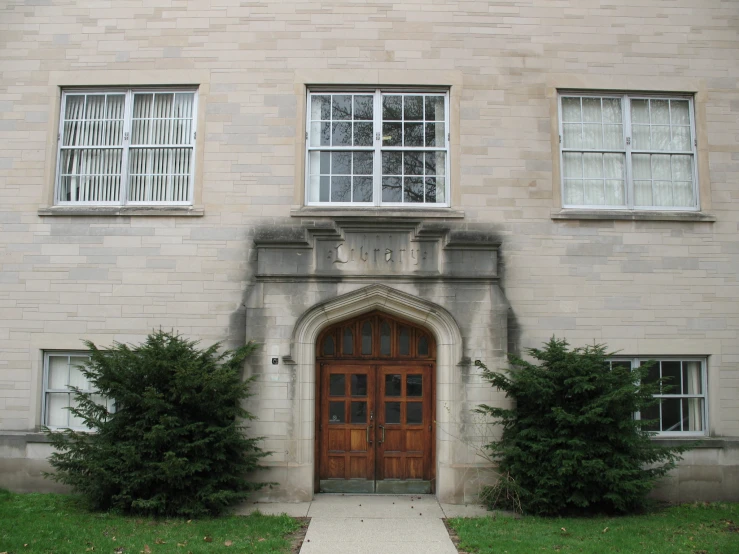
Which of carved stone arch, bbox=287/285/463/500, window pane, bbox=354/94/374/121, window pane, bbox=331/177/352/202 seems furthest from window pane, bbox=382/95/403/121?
carved stone arch, bbox=287/285/463/500

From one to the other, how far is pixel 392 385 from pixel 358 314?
130cm

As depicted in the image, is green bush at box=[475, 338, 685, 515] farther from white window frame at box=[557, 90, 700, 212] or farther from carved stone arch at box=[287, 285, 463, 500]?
white window frame at box=[557, 90, 700, 212]

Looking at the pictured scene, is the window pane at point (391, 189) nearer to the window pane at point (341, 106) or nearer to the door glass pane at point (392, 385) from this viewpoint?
the window pane at point (341, 106)

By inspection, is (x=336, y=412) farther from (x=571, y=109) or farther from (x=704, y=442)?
(x=571, y=109)

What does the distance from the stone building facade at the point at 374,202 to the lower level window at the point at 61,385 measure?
0.12 feet

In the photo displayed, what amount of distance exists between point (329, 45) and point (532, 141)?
3.72 meters

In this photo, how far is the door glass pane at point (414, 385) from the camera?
9945 mm

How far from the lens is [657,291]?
9.95 meters

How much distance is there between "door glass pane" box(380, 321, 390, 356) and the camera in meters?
10.0

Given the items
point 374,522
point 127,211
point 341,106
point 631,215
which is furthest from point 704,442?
point 127,211

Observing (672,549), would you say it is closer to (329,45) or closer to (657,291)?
(657,291)

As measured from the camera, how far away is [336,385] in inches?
392

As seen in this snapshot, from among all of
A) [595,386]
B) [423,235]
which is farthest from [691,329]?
[423,235]

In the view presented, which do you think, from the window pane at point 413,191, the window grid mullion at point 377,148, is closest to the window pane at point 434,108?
the window grid mullion at point 377,148
